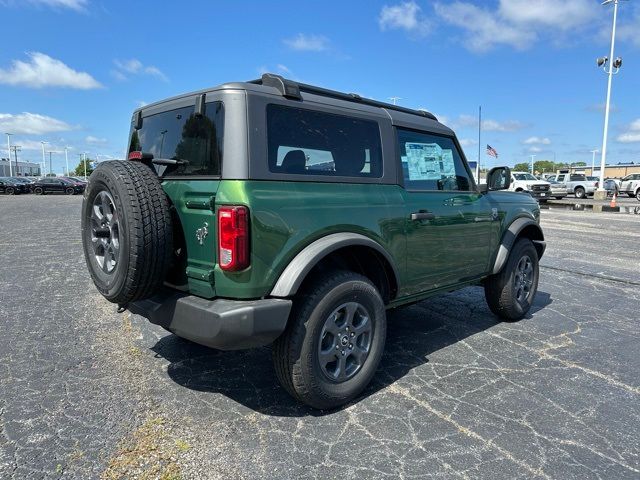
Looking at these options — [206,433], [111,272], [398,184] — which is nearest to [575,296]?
[398,184]

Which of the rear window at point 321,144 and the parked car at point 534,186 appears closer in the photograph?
the rear window at point 321,144

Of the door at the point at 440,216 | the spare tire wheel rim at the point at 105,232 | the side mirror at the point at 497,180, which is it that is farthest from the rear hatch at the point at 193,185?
the side mirror at the point at 497,180

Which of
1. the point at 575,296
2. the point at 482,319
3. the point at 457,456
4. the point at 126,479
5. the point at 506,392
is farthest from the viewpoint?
the point at 575,296

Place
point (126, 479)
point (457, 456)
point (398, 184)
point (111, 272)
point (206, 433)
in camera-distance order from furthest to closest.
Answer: point (398, 184) → point (111, 272) → point (206, 433) → point (457, 456) → point (126, 479)

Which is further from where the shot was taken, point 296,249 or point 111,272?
point 111,272

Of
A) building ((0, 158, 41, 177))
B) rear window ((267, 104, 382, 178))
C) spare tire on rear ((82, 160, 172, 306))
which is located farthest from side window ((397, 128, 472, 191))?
building ((0, 158, 41, 177))

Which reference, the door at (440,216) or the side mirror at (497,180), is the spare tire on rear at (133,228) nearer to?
the door at (440,216)

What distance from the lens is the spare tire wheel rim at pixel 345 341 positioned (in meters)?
2.87

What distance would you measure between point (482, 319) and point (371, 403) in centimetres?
232

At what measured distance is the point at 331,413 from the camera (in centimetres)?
289

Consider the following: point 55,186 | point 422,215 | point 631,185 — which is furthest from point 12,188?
point 631,185

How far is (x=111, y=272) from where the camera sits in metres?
2.86

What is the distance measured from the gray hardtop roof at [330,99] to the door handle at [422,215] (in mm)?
722

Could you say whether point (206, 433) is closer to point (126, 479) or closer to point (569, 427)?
point (126, 479)
